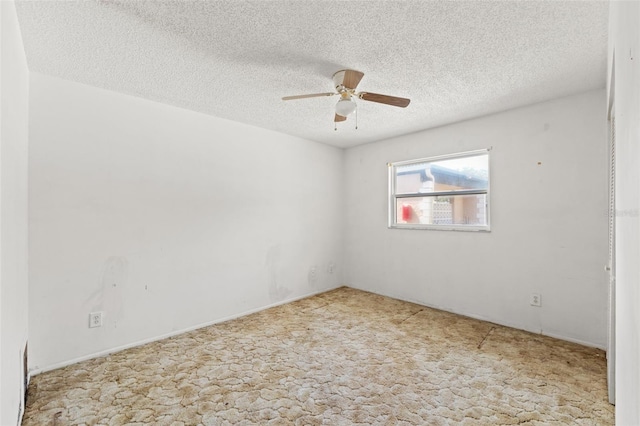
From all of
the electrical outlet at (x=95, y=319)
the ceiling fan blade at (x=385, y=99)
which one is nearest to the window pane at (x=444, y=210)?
the ceiling fan blade at (x=385, y=99)

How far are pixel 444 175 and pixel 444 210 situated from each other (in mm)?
455

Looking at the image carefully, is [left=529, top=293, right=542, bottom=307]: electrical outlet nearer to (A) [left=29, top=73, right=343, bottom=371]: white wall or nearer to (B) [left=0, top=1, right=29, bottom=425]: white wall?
(A) [left=29, top=73, right=343, bottom=371]: white wall

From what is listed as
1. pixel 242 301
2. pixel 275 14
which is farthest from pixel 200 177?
pixel 275 14

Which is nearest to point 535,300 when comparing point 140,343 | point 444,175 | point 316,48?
point 444,175

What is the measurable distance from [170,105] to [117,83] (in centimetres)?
54

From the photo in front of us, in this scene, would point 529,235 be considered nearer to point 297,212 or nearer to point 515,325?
point 515,325

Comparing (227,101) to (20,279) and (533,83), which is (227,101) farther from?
(533,83)

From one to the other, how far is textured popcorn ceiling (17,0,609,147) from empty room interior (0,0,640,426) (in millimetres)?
17

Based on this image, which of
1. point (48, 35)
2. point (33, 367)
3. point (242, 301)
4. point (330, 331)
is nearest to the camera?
point (48, 35)

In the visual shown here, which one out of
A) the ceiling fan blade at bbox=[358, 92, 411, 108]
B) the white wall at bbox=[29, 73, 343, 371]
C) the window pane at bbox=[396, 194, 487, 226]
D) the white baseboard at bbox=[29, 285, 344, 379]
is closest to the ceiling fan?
the ceiling fan blade at bbox=[358, 92, 411, 108]

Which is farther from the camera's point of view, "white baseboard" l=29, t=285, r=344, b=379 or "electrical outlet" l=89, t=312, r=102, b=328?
"electrical outlet" l=89, t=312, r=102, b=328

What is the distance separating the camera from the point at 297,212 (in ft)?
14.1

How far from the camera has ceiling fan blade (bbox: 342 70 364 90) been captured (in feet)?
7.18

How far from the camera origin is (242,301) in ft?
11.9
